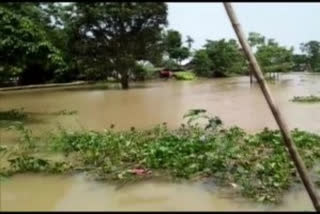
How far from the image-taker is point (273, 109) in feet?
7.86

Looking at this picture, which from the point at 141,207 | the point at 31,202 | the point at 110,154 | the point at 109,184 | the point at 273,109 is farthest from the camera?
the point at 110,154

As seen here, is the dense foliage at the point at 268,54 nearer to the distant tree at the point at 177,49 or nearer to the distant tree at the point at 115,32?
the distant tree at the point at 115,32

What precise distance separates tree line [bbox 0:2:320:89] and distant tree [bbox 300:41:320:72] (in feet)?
39.4

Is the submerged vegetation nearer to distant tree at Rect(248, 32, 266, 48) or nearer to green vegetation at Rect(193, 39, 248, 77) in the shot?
distant tree at Rect(248, 32, 266, 48)

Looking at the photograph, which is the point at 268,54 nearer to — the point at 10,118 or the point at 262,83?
the point at 10,118

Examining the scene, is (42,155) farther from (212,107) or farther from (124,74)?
(124,74)

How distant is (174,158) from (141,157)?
19.9 inches

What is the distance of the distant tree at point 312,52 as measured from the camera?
47.9m

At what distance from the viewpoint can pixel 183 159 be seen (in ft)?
19.1

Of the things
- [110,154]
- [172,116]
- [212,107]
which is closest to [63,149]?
[110,154]

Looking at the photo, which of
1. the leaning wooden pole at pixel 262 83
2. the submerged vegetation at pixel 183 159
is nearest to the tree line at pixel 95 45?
the submerged vegetation at pixel 183 159

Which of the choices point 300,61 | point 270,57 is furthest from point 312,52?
point 270,57

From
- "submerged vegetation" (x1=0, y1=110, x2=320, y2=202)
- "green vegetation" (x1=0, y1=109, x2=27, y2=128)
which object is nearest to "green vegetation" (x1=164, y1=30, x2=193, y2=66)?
"green vegetation" (x1=0, y1=109, x2=27, y2=128)

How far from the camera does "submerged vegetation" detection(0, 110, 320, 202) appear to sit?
17.1 ft
